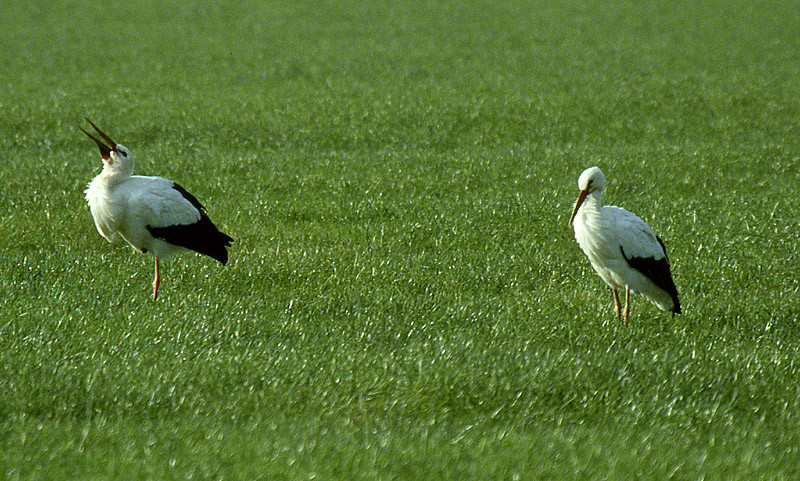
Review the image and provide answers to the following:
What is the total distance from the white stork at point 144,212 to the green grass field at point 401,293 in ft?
1.22

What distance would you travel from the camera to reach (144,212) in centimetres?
744

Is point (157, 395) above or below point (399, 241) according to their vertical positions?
above

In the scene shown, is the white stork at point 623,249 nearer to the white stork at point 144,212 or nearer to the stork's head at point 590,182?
the stork's head at point 590,182

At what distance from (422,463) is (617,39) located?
28.4 meters

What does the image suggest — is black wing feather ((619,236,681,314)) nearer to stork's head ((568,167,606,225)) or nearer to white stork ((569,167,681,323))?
white stork ((569,167,681,323))

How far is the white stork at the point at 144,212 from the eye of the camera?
7445 mm

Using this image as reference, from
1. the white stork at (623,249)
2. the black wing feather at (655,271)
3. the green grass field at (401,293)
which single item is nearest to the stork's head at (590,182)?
the white stork at (623,249)

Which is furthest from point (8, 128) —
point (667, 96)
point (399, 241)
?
point (667, 96)

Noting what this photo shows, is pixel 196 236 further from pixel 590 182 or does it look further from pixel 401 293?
pixel 590 182

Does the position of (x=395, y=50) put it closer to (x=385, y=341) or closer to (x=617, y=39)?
(x=617, y=39)

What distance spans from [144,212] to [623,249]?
3846mm

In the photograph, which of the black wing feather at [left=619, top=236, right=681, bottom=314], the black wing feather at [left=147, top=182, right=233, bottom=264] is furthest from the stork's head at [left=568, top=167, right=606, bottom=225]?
the black wing feather at [left=147, top=182, right=233, bottom=264]

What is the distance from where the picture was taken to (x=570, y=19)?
3534 centimetres

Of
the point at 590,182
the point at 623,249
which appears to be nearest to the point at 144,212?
the point at 590,182
